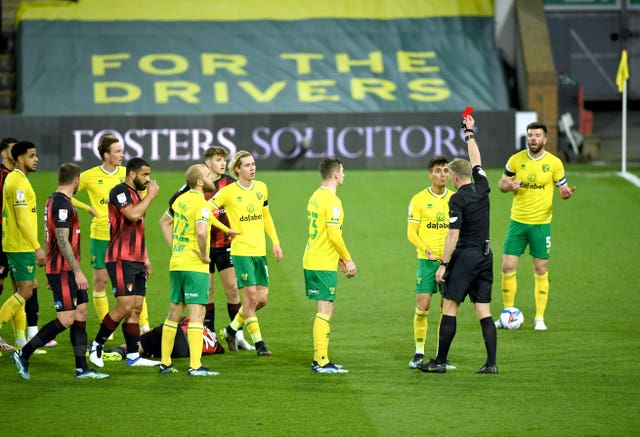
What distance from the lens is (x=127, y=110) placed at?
102 ft

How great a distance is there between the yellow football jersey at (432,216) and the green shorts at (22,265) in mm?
4320

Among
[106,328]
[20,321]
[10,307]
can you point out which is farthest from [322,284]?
[20,321]

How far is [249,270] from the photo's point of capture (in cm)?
1229

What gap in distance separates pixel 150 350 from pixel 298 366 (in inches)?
69.1

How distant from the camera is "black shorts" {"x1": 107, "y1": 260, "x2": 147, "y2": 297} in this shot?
11.5 metres

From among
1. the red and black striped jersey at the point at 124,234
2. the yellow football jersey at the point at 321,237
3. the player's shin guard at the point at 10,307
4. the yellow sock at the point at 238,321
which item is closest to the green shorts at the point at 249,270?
the yellow sock at the point at 238,321

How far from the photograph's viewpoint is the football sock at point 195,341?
11156 mm

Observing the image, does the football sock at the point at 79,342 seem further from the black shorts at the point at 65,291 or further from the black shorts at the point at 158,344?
the black shorts at the point at 158,344

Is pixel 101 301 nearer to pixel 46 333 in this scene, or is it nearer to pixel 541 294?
pixel 46 333

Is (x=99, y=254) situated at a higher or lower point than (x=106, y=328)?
higher

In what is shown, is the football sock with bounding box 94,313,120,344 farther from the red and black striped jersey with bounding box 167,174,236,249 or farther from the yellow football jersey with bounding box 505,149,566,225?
the yellow football jersey with bounding box 505,149,566,225

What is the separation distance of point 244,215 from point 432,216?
208cm

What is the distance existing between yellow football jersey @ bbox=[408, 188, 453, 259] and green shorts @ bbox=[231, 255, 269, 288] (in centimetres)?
177

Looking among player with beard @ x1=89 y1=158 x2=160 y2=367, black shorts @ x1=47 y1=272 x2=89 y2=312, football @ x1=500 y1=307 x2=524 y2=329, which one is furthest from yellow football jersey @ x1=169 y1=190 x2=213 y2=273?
football @ x1=500 y1=307 x2=524 y2=329
